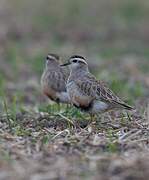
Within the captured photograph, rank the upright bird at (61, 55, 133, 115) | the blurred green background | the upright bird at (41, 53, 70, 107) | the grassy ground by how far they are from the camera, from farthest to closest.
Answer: the blurred green background
the upright bird at (41, 53, 70, 107)
the upright bird at (61, 55, 133, 115)
the grassy ground

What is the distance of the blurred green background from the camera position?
47.0 feet

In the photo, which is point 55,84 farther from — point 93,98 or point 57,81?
point 93,98

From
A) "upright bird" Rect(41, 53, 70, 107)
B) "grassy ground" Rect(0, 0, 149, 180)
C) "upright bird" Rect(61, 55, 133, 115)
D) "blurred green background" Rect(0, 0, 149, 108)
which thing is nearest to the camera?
"grassy ground" Rect(0, 0, 149, 180)

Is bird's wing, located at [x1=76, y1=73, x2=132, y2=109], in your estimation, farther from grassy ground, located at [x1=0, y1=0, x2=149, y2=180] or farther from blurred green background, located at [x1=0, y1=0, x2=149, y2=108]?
blurred green background, located at [x1=0, y1=0, x2=149, y2=108]

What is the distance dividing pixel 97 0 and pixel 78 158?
59.0 ft

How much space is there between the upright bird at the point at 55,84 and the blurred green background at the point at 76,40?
3.52 feet

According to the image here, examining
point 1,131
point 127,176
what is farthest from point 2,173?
Answer: point 1,131

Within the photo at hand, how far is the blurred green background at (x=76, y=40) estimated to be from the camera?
47.0ft

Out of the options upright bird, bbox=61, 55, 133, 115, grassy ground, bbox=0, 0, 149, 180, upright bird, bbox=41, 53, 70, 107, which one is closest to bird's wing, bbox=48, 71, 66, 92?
upright bird, bbox=41, 53, 70, 107

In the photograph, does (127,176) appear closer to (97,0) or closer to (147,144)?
(147,144)

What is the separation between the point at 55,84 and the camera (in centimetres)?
1091

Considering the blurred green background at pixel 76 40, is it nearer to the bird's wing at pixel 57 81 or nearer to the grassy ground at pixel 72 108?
the grassy ground at pixel 72 108

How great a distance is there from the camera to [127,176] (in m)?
6.67

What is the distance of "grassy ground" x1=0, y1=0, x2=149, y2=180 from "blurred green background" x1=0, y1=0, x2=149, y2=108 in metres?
0.02
